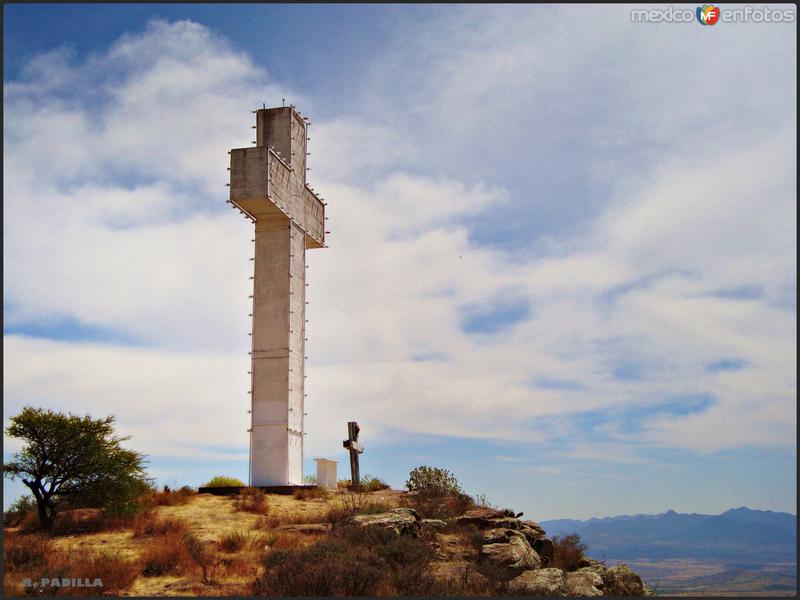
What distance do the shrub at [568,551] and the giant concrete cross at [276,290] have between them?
9338 millimetres

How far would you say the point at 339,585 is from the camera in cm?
1391

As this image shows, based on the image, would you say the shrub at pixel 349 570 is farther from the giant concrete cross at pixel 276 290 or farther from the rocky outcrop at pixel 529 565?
the giant concrete cross at pixel 276 290

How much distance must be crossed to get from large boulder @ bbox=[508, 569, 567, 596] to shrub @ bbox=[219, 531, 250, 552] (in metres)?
5.87

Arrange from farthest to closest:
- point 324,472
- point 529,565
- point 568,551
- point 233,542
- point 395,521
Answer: point 324,472 → point 568,551 → point 395,521 → point 529,565 → point 233,542

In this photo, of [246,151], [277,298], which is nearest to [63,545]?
[277,298]

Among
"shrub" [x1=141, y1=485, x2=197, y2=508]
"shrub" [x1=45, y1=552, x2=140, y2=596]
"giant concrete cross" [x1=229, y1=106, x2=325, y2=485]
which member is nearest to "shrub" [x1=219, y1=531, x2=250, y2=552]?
"shrub" [x1=45, y1=552, x2=140, y2=596]

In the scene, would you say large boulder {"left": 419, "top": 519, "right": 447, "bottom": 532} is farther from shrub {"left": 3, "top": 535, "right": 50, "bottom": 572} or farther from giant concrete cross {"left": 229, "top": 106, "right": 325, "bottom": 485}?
shrub {"left": 3, "top": 535, "right": 50, "bottom": 572}

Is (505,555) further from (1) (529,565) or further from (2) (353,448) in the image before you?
(2) (353,448)

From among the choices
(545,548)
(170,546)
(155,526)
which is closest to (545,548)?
(545,548)

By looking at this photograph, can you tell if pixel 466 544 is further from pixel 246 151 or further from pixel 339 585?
pixel 246 151

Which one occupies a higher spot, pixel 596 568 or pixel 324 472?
pixel 324 472

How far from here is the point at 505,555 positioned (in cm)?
1778

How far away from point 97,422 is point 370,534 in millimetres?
8381

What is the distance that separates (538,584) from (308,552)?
4517 mm
